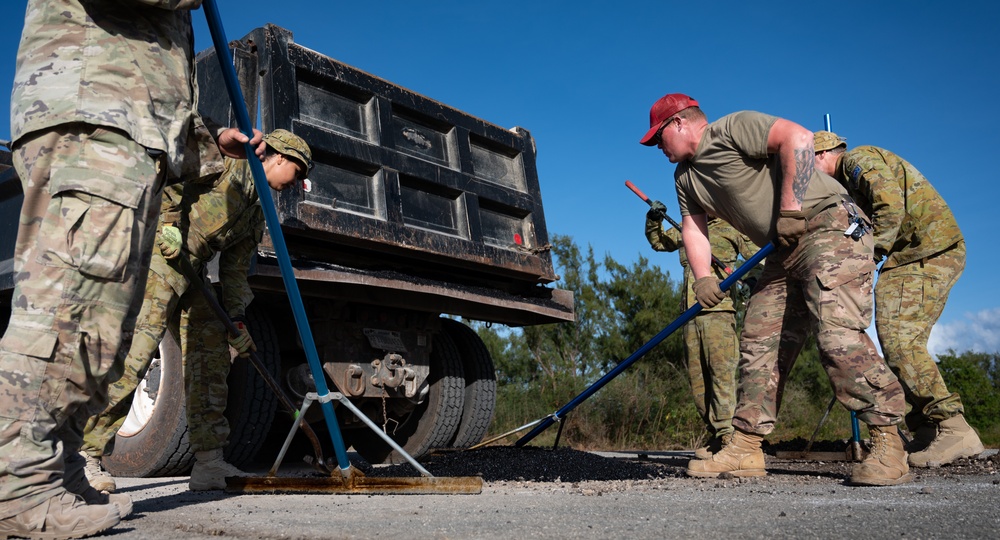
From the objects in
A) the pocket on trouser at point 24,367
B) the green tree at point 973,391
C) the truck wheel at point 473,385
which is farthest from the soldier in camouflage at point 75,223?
the green tree at point 973,391

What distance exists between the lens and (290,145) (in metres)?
3.85

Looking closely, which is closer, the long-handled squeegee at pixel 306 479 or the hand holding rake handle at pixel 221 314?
the long-handled squeegee at pixel 306 479

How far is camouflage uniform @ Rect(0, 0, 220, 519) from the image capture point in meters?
1.97

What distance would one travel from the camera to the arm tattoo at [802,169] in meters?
3.42

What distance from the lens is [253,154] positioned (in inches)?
118

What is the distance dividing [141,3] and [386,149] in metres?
2.46

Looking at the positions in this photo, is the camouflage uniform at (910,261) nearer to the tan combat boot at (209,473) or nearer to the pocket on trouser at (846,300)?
the pocket on trouser at (846,300)

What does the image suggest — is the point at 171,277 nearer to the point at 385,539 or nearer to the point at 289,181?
the point at 289,181

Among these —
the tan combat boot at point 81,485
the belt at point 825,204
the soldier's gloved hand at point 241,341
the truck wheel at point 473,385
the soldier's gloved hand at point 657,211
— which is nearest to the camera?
the tan combat boot at point 81,485

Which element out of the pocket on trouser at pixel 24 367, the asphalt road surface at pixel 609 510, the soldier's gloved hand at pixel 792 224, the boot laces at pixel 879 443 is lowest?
the asphalt road surface at pixel 609 510

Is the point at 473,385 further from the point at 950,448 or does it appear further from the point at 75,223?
the point at 75,223

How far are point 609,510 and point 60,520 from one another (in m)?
1.48

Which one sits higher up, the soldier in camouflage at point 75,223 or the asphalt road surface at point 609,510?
the soldier in camouflage at point 75,223

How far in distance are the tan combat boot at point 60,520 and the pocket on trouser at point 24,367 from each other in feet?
0.73
